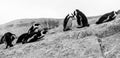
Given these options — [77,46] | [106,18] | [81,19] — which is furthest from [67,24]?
[77,46]

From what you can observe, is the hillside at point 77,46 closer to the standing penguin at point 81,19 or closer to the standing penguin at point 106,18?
the standing penguin at point 106,18

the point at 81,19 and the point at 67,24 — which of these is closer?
the point at 67,24

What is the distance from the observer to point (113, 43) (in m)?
11.9

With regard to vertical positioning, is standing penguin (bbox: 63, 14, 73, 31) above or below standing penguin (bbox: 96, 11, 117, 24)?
below

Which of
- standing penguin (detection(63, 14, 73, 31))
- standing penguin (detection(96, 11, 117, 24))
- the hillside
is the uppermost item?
standing penguin (detection(96, 11, 117, 24))

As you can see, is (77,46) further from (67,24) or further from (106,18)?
(67,24)

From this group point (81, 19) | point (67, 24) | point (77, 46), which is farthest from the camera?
point (81, 19)

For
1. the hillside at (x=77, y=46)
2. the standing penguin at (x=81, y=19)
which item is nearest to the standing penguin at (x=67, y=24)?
Result: the standing penguin at (x=81, y=19)

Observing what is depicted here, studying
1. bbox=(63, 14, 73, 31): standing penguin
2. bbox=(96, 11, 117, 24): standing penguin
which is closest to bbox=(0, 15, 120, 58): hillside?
bbox=(63, 14, 73, 31): standing penguin

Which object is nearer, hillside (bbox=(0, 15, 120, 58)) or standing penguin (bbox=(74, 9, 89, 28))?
hillside (bbox=(0, 15, 120, 58))

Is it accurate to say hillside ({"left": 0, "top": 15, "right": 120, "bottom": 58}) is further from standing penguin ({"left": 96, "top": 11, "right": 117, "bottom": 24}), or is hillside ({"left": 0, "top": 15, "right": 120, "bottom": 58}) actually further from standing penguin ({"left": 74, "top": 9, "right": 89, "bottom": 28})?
standing penguin ({"left": 74, "top": 9, "right": 89, "bottom": 28})

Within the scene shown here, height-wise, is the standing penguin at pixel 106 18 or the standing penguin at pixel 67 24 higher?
the standing penguin at pixel 106 18

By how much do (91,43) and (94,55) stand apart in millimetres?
1222

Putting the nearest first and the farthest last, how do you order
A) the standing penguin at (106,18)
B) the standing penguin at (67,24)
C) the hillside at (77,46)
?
the hillside at (77,46) → the standing penguin at (106,18) → the standing penguin at (67,24)
